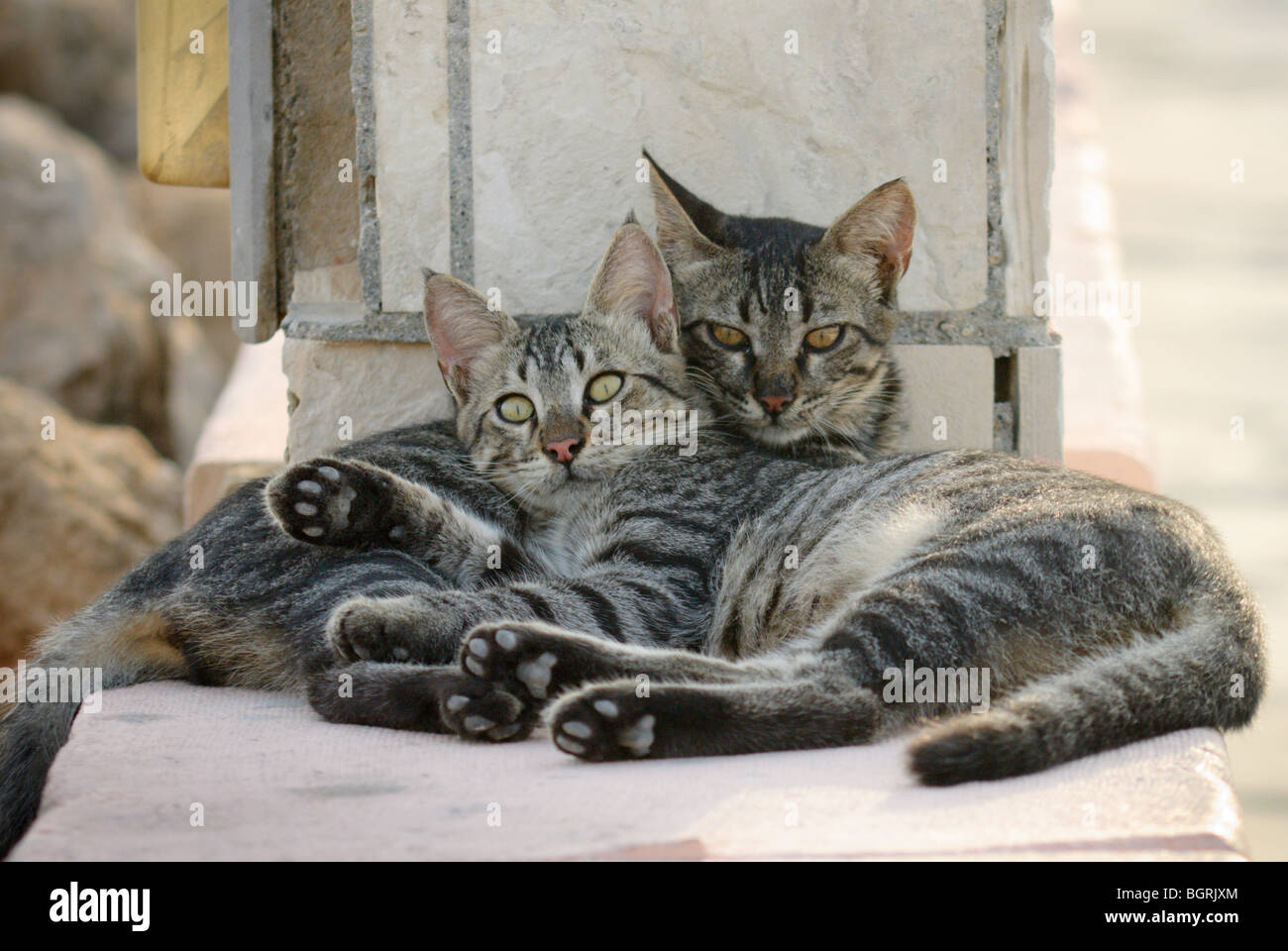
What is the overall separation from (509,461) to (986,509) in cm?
127

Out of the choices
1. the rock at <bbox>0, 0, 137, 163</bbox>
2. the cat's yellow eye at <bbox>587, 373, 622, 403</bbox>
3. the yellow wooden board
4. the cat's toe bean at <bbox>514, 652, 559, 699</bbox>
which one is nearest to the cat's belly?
the cat's yellow eye at <bbox>587, 373, 622, 403</bbox>

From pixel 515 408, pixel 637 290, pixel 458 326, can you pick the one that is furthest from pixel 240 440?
pixel 637 290

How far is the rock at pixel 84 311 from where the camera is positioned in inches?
345

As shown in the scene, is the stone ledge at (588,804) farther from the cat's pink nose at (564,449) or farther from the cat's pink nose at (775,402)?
the cat's pink nose at (775,402)

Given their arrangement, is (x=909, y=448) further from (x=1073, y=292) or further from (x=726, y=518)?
(x=1073, y=292)

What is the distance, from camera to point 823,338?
369 centimetres

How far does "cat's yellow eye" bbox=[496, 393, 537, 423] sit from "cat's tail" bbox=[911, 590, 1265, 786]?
1.54m

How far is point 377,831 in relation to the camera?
6.64ft

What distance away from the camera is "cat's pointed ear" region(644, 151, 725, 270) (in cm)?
369

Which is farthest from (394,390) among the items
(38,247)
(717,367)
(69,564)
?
(38,247)

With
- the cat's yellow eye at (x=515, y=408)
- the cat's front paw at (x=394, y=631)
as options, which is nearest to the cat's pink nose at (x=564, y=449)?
the cat's yellow eye at (x=515, y=408)

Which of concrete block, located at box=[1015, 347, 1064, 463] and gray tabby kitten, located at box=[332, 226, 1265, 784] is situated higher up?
concrete block, located at box=[1015, 347, 1064, 463]

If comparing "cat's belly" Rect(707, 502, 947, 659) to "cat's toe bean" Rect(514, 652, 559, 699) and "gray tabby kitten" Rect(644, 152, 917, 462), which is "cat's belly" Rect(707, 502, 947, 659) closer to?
"gray tabby kitten" Rect(644, 152, 917, 462)

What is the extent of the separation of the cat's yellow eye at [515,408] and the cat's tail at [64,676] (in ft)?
3.24
